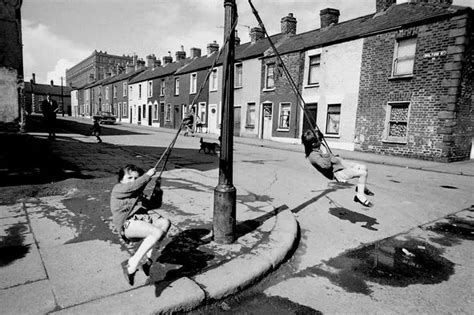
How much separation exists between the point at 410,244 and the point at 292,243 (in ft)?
5.97

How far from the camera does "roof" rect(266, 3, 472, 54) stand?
1380cm

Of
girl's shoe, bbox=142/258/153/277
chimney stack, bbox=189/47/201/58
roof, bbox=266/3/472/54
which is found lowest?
girl's shoe, bbox=142/258/153/277

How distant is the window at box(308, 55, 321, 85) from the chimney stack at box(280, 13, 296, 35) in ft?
19.5

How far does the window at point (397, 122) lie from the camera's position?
14.7 m

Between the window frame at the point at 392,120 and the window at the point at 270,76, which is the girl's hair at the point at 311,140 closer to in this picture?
the window frame at the point at 392,120

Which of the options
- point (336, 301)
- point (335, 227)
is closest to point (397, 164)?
point (335, 227)

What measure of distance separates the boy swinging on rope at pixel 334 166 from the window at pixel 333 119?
1346 centimetres

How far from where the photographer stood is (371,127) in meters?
15.9

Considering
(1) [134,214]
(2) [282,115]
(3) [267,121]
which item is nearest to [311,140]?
(1) [134,214]

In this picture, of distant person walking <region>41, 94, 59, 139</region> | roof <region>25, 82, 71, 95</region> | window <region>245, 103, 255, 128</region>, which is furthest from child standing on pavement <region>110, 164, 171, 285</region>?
roof <region>25, 82, 71, 95</region>

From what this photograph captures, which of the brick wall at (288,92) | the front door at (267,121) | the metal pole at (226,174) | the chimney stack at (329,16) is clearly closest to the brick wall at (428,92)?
the brick wall at (288,92)

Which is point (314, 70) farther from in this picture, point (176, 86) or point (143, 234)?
point (176, 86)

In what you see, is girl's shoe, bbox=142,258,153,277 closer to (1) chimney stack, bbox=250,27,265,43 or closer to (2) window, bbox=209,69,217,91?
(2) window, bbox=209,69,217,91

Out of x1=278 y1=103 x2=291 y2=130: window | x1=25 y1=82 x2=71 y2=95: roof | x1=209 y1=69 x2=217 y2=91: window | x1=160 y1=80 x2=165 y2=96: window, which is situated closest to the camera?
x1=278 y1=103 x2=291 y2=130: window
